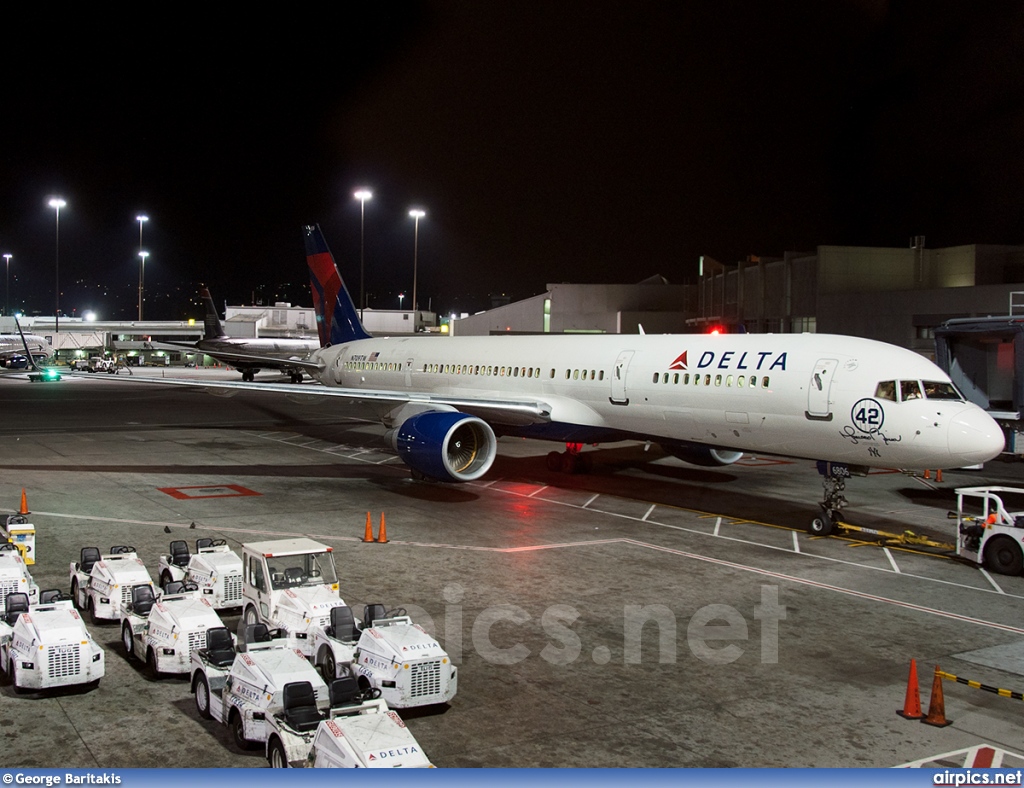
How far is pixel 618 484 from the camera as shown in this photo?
2578 centimetres

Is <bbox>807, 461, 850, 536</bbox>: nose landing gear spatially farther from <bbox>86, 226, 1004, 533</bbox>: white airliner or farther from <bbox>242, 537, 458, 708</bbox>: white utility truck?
<bbox>242, 537, 458, 708</bbox>: white utility truck

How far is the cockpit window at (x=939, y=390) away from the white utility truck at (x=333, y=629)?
1182 centimetres

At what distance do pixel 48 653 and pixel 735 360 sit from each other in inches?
607

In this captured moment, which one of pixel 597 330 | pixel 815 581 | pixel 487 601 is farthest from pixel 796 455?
pixel 597 330

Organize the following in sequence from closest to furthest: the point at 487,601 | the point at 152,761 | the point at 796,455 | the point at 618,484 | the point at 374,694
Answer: the point at 152,761 → the point at 374,694 → the point at 487,601 → the point at 796,455 → the point at 618,484

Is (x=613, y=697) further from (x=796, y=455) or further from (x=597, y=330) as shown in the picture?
(x=597, y=330)

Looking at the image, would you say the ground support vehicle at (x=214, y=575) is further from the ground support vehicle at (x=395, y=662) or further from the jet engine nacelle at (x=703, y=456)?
the jet engine nacelle at (x=703, y=456)

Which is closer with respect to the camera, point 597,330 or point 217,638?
point 217,638

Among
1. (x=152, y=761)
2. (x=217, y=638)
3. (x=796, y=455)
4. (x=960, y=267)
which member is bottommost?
(x=152, y=761)

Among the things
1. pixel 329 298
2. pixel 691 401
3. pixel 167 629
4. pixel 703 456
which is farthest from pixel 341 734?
pixel 329 298

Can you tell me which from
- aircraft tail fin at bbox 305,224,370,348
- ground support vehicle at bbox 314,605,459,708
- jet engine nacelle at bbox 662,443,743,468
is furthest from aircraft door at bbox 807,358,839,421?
aircraft tail fin at bbox 305,224,370,348

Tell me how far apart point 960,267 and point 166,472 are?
45.5m

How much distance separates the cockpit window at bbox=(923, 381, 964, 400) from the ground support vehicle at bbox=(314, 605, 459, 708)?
11994mm

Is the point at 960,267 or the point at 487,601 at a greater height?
the point at 960,267
